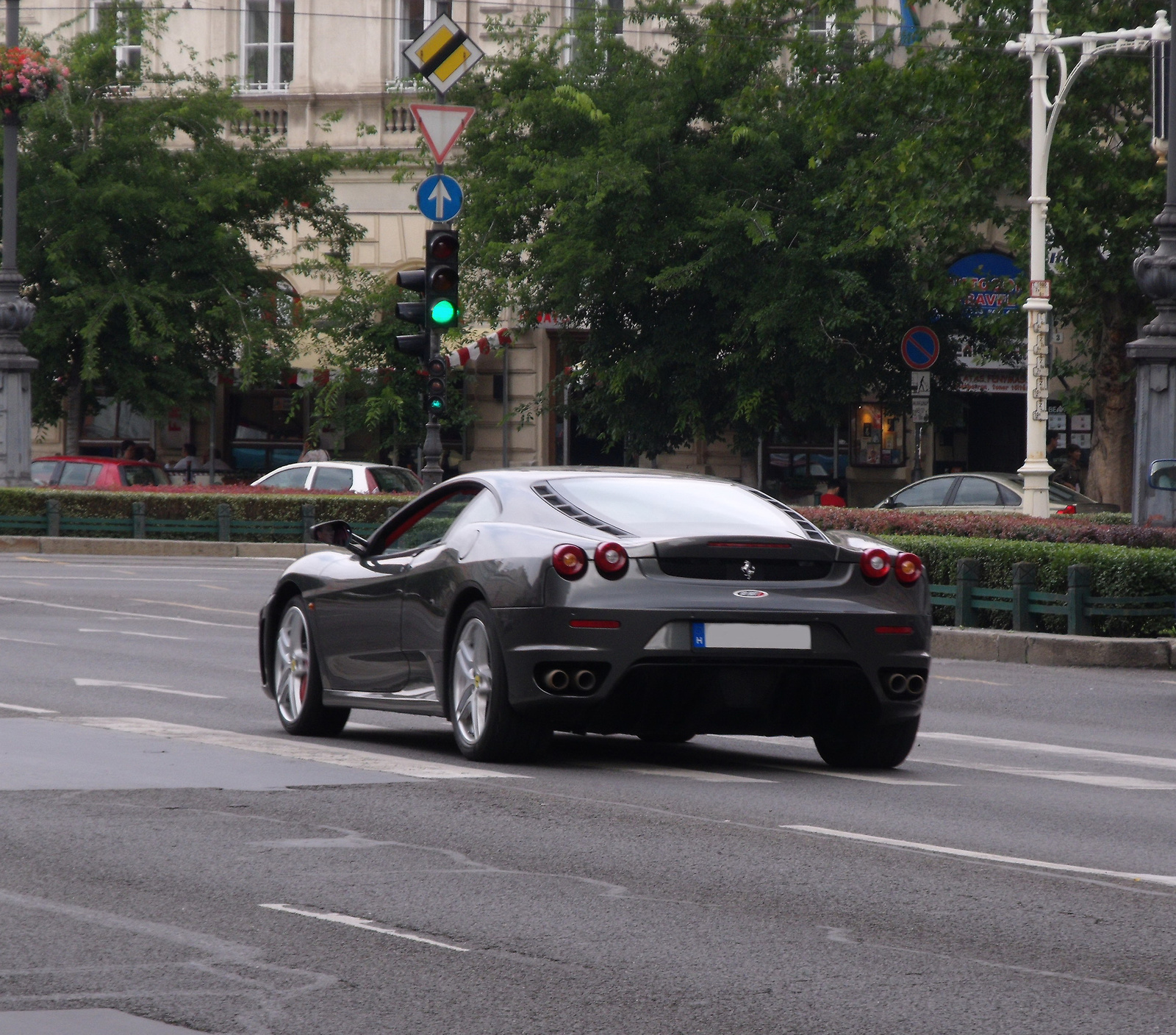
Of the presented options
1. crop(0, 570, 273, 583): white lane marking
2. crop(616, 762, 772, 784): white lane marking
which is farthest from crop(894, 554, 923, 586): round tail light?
crop(0, 570, 273, 583): white lane marking

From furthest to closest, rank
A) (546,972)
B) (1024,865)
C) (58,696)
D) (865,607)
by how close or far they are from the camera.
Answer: (58,696)
(865,607)
(1024,865)
(546,972)

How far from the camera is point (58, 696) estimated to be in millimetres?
12383

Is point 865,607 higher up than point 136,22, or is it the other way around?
point 136,22

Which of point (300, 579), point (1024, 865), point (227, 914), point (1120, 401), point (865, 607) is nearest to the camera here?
point (227, 914)

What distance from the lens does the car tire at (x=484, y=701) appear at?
8.86 m

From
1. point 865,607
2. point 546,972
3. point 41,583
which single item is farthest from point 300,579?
point 41,583

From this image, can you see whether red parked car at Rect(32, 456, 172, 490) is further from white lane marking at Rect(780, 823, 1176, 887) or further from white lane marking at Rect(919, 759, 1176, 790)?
white lane marking at Rect(780, 823, 1176, 887)

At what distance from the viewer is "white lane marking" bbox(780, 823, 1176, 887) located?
21.9ft

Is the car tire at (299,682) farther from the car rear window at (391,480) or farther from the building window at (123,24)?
the building window at (123,24)

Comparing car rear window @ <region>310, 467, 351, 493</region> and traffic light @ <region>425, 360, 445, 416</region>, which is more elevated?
traffic light @ <region>425, 360, 445, 416</region>

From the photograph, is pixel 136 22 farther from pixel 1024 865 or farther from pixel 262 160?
pixel 1024 865

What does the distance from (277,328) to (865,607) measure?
32398mm

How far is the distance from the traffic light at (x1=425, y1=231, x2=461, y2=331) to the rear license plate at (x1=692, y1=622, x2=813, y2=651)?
1425cm

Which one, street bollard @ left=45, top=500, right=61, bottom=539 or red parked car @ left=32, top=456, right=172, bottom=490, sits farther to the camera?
red parked car @ left=32, top=456, right=172, bottom=490
